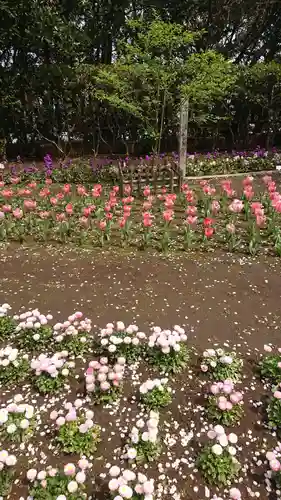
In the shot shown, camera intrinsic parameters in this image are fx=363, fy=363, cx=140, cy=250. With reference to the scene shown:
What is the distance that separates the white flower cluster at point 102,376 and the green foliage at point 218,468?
0.89 metres

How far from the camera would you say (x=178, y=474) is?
261 centimetres

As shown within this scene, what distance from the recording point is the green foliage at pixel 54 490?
234cm

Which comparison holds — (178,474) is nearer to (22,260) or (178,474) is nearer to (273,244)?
(22,260)

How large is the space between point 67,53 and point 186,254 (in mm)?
10191

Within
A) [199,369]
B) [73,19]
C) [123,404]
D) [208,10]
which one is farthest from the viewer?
[208,10]

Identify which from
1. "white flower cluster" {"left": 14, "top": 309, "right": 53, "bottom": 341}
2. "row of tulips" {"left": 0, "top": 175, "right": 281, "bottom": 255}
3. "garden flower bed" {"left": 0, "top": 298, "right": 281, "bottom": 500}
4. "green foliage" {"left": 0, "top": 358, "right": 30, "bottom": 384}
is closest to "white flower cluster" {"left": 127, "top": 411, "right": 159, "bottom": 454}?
"garden flower bed" {"left": 0, "top": 298, "right": 281, "bottom": 500}

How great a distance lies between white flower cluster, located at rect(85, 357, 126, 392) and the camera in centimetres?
300

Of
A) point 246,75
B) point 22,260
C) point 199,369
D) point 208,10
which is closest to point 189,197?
point 22,260

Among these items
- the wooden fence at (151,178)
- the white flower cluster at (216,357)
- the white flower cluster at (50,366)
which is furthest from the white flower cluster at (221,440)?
the wooden fence at (151,178)

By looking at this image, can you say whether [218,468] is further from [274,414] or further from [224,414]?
[274,414]

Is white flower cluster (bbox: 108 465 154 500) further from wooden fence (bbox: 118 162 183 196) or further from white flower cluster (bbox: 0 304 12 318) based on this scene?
wooden fence (bbox: 118 162 183 196)

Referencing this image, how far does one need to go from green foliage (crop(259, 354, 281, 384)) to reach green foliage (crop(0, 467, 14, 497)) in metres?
2.26

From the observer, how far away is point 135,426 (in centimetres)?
292

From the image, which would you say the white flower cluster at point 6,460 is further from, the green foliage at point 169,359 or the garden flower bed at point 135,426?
the green foliage at point 169,359
